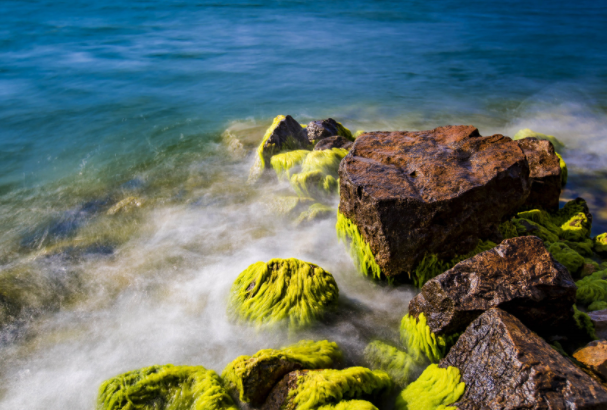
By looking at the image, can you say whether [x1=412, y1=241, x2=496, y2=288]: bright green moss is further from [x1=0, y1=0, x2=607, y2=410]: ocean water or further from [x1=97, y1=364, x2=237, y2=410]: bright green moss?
[x1=97, y1=364, x2=237, y2=410]: bright green moss

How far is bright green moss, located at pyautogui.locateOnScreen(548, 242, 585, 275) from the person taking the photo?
13.9ft

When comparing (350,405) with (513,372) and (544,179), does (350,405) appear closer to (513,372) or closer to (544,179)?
(513,372)

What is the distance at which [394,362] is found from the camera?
338 centimetres

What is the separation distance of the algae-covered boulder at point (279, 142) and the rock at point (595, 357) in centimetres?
519

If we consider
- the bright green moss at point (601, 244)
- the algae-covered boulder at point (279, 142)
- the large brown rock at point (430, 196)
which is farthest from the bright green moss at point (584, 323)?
the algae-covered boulder at point (279, 142)

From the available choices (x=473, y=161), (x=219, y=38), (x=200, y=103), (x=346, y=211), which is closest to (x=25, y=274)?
(x=346, y=211)

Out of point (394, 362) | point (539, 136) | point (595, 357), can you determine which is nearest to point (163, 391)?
point (394, 362)

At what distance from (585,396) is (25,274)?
18.3 feet

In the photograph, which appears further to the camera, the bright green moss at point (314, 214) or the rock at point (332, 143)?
the rock at point (332, 143)

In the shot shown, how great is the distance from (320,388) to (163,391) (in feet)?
4.23

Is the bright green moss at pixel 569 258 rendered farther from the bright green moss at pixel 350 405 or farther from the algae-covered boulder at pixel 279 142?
the algae-covered boulder at pixel 279 142

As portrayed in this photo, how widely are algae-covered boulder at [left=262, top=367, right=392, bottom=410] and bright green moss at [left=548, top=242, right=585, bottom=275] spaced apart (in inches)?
102

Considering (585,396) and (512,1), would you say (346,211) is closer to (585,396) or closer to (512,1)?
(585,396)

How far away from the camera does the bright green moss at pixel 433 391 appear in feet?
9.14
